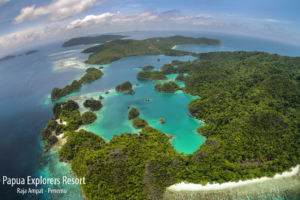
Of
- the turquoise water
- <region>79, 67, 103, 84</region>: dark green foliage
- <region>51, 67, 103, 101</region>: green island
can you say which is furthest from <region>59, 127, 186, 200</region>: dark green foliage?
Result: <region>79, 67, 103, 84</region>: dark green foliage

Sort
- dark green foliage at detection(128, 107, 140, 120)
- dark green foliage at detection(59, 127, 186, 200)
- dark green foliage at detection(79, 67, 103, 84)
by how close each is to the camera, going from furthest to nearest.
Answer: dark green foliage at detection(79, 67, 103, 84) → dark green foliage at detection(128, 107, 140, 120) → dark green foliage at detection(59, 127, 186, 200)

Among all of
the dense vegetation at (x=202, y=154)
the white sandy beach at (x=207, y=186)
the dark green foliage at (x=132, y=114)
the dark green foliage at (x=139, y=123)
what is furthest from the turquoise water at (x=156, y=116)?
the white sandy beach at (x=207, y=186)

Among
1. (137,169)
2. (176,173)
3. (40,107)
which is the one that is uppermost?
(137,169)

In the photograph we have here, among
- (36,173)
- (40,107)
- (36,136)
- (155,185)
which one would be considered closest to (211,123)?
(155,185)

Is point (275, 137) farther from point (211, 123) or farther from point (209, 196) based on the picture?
point (209, 196)

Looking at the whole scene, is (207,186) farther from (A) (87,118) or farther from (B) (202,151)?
(A) (87,118)

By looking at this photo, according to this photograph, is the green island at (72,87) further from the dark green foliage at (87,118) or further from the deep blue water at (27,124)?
the dark green foliage at (87,118)

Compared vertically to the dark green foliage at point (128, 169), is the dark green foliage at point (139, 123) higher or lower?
lower

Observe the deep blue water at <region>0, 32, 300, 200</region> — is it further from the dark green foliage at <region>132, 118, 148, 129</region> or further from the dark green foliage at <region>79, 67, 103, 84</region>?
the dark green foliage at <region>132, 118, 148, 129</region>

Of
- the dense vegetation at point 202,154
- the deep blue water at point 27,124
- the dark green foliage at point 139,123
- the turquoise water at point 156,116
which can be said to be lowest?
the deep blue water at point 27,124
